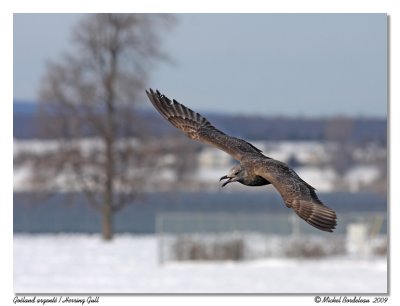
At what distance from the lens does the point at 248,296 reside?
59.8 ft

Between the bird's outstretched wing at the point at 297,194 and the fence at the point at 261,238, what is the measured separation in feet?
48.3

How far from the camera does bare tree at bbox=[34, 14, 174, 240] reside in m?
24.2

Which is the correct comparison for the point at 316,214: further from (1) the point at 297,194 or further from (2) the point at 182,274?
(2) the point at 182,274

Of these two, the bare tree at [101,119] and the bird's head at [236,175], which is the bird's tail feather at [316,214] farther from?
the bare tree at [101,119]

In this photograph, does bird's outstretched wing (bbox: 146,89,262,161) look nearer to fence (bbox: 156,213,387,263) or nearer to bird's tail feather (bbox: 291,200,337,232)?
bird's tail feather (bbox: 291,200,337,232)

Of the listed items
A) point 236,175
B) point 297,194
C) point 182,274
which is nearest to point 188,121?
point 236,175

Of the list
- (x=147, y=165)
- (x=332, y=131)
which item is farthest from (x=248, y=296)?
(x=332, y=131)

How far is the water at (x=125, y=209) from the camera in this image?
3122 cm

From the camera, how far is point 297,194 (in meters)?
7.33

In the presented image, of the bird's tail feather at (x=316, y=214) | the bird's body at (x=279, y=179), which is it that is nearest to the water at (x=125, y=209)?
the bird's body at (x=279, y=179)

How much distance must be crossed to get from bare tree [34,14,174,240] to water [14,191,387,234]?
78cm

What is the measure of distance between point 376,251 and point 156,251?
202 inches

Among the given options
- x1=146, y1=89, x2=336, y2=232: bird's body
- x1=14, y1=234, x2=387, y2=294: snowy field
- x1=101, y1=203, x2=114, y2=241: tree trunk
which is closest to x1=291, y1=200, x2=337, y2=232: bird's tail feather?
x1=146, y1=89, x2=336, y2=232: bird's body

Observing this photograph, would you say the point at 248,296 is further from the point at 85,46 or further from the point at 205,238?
the point at 85,46
